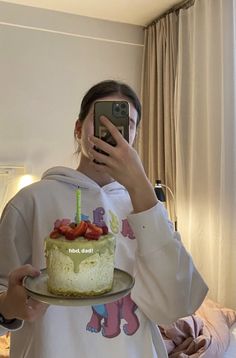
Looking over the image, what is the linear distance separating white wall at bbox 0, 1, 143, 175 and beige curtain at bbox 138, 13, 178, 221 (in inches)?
9.2

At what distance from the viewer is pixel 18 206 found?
0.81 metres

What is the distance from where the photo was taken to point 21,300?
627mm

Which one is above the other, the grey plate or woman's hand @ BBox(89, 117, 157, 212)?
woman's hand @ BBox(89, 117, 157, 212)

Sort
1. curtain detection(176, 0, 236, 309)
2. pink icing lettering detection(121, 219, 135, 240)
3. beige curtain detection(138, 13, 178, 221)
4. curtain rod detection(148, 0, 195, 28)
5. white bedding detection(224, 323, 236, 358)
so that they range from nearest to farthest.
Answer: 1. pink icing lettering detection(121, 219, 135, 240)
2. white bedding detection(224, 323, 236, 358)
3. curtain detection(176, 0, 236, 309)
4. curtain rod detection(148, 0, 195, 28)
5. beige curtain detection(138, 13, 178, 221)

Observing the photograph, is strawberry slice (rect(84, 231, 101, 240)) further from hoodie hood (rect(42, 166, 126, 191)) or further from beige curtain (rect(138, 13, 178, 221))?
beige curtain (rect(138, 13, 178, 221))

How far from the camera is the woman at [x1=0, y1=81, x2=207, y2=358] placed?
2.42 feet

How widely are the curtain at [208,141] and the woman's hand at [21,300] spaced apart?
1715mm

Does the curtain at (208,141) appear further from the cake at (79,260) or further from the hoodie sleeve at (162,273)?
the cake at (79,260)

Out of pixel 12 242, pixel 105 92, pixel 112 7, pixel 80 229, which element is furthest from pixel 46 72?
pixel 80 229

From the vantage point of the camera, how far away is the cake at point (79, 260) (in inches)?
25.0

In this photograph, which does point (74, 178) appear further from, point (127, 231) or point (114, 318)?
point (114, 318)

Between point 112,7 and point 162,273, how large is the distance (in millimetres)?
2410

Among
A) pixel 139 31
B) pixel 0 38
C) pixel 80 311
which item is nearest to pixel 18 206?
pixel 80 311

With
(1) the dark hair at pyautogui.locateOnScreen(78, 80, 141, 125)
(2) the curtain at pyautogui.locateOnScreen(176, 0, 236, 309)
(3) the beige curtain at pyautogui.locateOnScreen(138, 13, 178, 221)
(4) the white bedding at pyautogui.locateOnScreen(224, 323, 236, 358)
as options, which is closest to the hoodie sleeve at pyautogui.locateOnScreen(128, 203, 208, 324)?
(1) the dark hair at pyautogui.locateOnScreen(78, 80, 141, 125)
